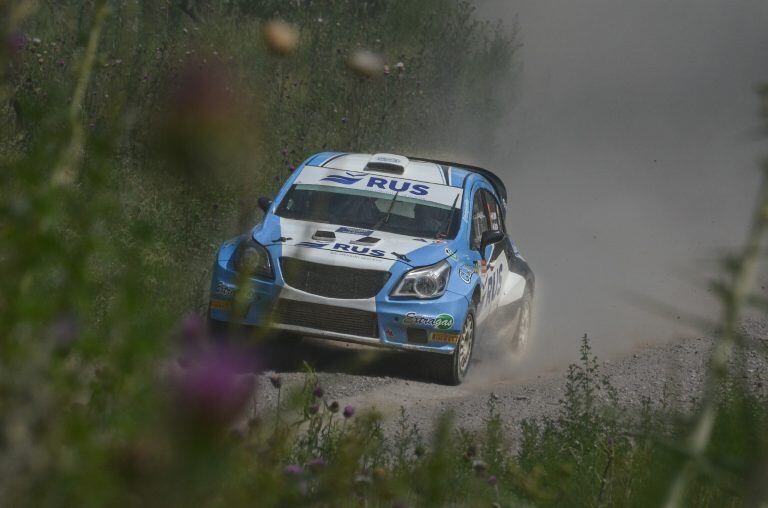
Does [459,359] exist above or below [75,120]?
below

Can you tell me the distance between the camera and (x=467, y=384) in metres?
11.0

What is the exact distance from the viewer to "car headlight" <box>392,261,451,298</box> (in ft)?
33.4

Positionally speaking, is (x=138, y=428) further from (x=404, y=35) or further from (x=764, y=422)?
(x=404, y=35)

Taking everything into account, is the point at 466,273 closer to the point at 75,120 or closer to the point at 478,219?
the point at 478,219

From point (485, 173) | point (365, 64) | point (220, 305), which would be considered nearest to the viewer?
point (220, 305)

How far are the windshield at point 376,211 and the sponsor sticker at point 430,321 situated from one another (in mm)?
1029

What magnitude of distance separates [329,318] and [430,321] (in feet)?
2.60

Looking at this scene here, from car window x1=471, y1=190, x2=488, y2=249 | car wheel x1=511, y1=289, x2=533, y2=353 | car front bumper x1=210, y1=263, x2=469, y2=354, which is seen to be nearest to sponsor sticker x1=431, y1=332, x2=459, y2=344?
car front bumper x1=210, y1=263, x2=469, y2=354

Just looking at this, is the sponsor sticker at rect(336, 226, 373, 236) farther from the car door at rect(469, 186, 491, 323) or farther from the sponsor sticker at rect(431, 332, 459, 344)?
the sponsor sticker at rect(431, 332, 459, 344)

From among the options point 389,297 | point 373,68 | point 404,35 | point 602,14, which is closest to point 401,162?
point 389,297

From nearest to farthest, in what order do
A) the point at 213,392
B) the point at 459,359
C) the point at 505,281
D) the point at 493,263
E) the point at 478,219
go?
the point at 213,392 < the point at 459,359 < the point at 493,263 < the point at 478,219 < the point at 505,281

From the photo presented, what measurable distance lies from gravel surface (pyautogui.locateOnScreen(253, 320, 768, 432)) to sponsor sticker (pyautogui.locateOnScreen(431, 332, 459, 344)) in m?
0.41

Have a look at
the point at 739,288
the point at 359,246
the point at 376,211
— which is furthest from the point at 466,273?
the point at 739,288

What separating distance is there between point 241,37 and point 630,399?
1025 centimetres
